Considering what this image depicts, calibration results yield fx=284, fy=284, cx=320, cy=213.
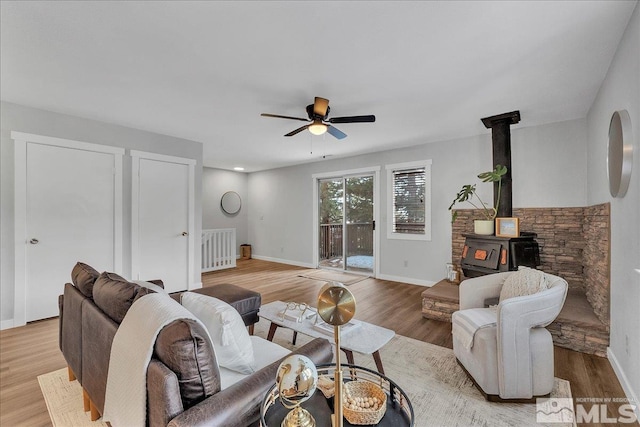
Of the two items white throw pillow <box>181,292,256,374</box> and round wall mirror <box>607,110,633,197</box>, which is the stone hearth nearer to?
round wall mirror <box>607,110,633,197</box>

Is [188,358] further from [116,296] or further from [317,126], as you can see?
[317,126]

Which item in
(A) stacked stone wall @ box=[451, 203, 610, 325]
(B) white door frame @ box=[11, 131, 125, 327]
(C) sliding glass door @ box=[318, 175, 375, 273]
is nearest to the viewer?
(A) stacked stone wall @ box=[451, 203, 610, 325]

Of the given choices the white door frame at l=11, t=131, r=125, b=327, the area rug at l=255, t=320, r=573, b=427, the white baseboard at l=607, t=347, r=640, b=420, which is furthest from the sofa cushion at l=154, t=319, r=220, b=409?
the white door frame at l=11, t=131, r=125, b=327

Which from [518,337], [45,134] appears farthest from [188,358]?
[45,134]

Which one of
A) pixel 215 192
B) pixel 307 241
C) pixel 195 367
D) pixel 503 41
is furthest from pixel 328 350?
pixel 215 192

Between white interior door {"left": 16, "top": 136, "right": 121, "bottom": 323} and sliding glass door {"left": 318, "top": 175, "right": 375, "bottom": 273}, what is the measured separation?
3905mm

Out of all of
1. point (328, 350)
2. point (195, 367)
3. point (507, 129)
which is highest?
point (507, 129)

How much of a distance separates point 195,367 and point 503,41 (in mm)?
2656

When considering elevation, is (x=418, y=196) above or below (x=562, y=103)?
below

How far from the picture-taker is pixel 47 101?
3055 millimetres

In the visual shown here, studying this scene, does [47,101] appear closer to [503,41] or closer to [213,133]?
[213,133]

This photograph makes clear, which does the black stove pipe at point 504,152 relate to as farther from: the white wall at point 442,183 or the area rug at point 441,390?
the area rug at point 441,390

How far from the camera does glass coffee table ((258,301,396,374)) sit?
184cm

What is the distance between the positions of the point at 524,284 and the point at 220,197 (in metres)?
6.85
